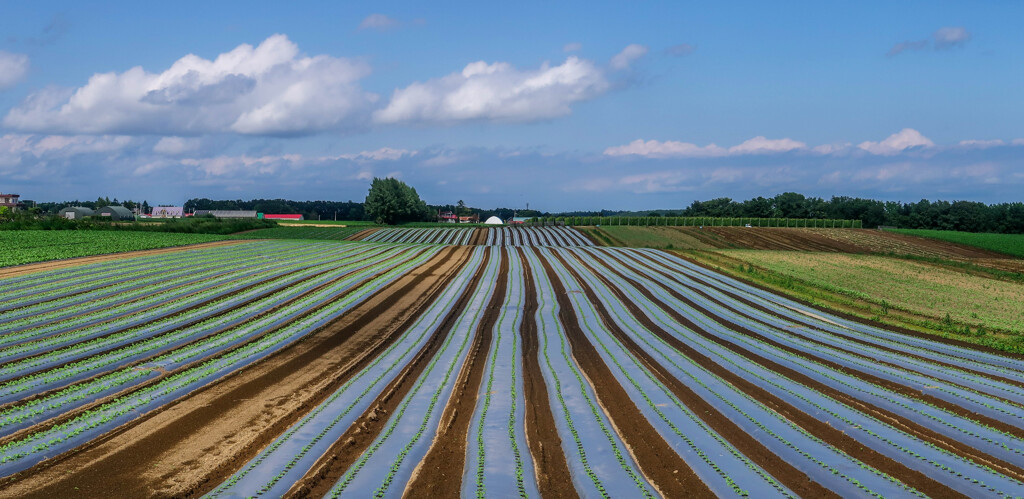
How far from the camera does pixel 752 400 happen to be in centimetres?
1275

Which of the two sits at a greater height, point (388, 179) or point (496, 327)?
A: point (388, 179)

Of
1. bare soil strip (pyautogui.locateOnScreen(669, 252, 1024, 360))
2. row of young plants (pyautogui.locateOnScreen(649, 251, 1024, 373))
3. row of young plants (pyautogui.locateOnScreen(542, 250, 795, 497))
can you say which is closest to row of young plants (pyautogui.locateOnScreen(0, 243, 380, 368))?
row of young plants (pyautogui.locateOnScreen(542, 250, 795, 497))

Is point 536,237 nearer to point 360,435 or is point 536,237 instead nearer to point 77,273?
point 77,273

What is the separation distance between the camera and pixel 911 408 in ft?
40.9

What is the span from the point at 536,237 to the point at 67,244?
3789 centimetres

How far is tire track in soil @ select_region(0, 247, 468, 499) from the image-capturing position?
8.46m

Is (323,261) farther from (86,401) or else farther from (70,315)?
(86,401)

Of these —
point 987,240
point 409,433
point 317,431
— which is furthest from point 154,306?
point 987,240

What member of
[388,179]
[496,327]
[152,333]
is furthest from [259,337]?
[388,179]

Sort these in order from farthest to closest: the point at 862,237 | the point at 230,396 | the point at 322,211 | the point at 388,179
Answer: the point at 322,211, the point at 388,179, the point at 862,237, the point at 230,396

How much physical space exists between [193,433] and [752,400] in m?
10.6

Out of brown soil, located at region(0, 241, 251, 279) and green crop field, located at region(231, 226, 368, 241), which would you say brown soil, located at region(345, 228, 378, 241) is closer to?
green crop field, located at region(231, 226, 368, 241)

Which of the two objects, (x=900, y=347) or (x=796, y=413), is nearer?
(x=796, y=413)

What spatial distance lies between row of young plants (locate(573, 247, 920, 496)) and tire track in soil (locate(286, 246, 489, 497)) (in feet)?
17.4
